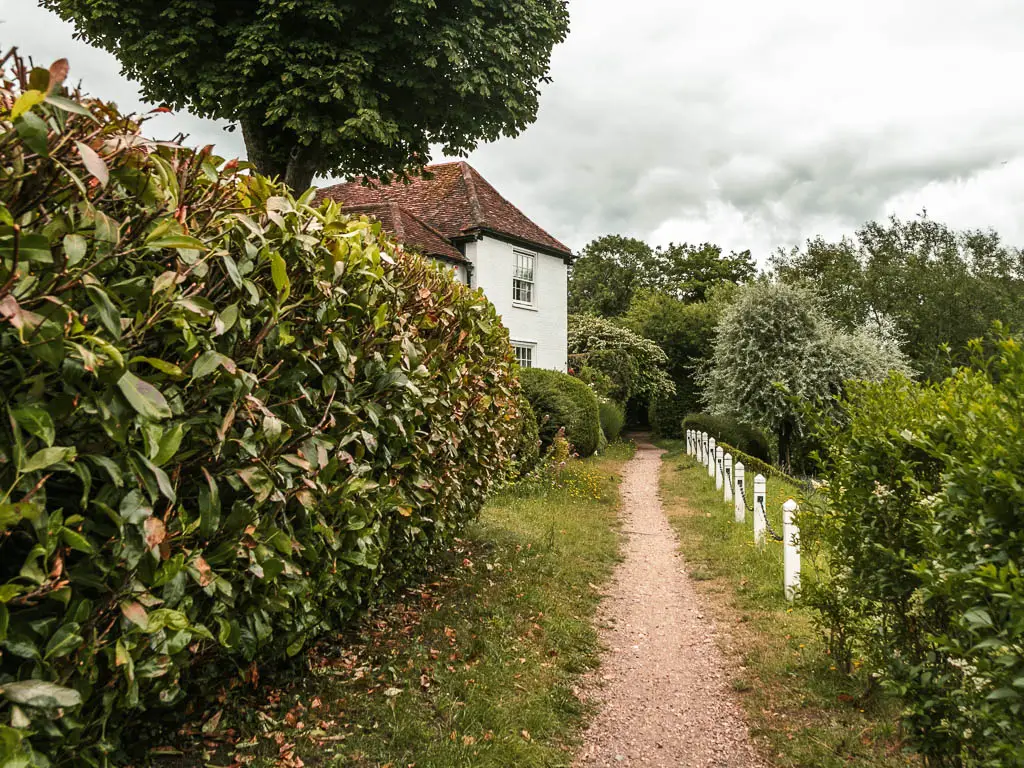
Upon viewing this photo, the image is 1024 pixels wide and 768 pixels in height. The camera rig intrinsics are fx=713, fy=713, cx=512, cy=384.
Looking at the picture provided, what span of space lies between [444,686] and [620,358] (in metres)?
26.6

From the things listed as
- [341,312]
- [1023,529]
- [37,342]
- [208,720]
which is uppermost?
[341,312]

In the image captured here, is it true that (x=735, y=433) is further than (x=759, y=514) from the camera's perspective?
Yes

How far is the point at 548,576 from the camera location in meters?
7.39

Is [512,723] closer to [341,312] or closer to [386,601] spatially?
[386,601]

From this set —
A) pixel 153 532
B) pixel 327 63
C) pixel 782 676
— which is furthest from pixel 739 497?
pixel 153 532

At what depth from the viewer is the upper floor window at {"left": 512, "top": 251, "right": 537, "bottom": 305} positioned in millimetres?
24734

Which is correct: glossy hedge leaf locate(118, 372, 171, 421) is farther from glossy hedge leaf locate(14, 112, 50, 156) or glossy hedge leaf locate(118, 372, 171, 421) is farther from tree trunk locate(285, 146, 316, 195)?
tree trunk locate(285, 146, 316, 195)

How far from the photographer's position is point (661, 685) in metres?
5.30

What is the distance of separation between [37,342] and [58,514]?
0.49 metres

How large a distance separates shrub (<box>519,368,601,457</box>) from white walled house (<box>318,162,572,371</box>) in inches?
172

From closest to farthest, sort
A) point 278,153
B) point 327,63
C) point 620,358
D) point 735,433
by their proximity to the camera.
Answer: point 327,63, point 278,153, point 735,433, point 620,358

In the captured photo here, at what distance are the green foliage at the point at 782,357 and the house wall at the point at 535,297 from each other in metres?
5.98

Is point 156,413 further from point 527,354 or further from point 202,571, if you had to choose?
point 527,354

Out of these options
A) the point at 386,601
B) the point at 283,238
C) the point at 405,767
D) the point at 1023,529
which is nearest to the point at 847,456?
the point at 1023,529
